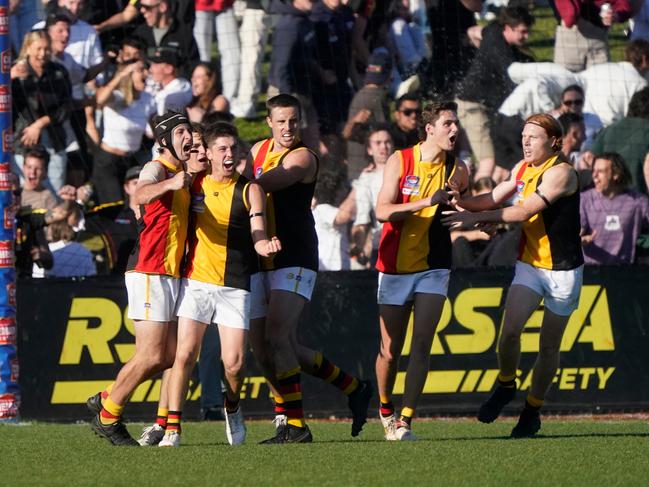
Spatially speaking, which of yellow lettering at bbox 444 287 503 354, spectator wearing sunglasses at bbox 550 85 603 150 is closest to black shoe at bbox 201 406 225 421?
yellow lettering at bbox 444 287 503 354

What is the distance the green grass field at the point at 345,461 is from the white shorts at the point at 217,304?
83cm

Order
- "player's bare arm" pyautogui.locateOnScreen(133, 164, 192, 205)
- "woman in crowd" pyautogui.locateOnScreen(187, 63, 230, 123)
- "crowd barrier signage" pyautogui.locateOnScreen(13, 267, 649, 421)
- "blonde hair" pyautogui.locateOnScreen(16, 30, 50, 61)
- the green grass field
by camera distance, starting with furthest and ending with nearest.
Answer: "woman in crowd" pyautogui.locateOnScreen(187, 63, 230, 123) → "blonde hair" pyautogui.locateOnScreen(16, 30, 50, 61) → "crowd barrier signage" pyautogui.locateOnScreen(13, 267, 649, 421) → "player's bare arm" pyautogui.locateOnScreen(133, 164, 192, 205) → the green grass field

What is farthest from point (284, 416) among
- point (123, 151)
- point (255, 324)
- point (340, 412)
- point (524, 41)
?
point (524, 41)

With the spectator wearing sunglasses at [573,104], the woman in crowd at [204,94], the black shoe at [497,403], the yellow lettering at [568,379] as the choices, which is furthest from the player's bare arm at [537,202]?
the woman in crowd at [204,94]

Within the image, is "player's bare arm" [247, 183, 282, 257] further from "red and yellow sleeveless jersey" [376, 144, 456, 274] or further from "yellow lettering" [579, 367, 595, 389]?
"yellow lettering" [579, 367, 595, 389]

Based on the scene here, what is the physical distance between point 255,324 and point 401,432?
1.26 m

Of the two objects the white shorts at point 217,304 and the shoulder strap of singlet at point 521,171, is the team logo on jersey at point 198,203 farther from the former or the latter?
the shoulder strap of singlet at point 521,171

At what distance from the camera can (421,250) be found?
8984 millimetres

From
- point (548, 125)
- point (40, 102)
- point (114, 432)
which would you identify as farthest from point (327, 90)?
point (114, 432)

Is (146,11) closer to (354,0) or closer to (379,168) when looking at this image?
(354,0)

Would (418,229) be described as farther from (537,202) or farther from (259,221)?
(259,221)

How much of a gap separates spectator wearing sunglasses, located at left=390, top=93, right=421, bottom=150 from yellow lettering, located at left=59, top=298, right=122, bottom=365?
342cm

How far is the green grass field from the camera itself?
22.4 ft

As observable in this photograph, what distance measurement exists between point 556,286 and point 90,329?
473 centimetres
